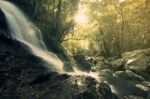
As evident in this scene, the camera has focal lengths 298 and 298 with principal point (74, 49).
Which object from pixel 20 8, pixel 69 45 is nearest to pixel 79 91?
pixel 20 8

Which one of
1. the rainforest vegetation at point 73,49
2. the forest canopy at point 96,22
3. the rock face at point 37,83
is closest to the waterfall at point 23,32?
the rainforest vegetation at point 73,49

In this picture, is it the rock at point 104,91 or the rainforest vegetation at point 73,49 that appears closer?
the rainforest vegetation at point 73,49

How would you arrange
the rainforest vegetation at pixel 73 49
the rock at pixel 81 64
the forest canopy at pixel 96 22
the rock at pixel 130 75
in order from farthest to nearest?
the forest canopy at pixel 96 22
the rock at pixel 81 64
the rock at pixel 130 75
the rainforest vegetation at pixel 73 49

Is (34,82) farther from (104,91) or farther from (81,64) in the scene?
(81,64)

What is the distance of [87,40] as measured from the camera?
38.8 metres

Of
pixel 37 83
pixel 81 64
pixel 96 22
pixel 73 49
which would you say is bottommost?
pixel 37 83

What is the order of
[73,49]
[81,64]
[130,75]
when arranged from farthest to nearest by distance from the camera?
[73,49] → [81,64] → [130,75]

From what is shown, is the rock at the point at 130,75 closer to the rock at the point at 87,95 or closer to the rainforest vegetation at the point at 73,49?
the rainforest vegetation at the point at 73,49

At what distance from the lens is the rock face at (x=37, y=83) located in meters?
9.30

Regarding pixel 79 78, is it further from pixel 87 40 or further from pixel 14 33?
pixel 87 40

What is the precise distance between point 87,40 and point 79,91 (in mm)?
29326

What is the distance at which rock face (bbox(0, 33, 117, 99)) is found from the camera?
9.30 meters

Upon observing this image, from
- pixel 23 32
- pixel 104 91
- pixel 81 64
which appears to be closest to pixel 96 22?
pixel 81 64

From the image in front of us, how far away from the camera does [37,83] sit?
992 cm
